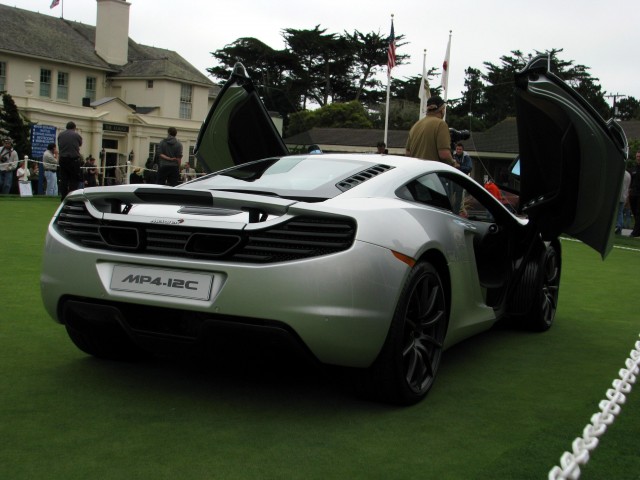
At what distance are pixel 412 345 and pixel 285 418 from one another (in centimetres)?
75

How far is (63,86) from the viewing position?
164ft

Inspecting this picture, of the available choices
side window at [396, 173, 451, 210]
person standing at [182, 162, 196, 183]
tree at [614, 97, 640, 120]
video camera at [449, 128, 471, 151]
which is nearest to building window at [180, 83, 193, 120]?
person standing at [182, 162, 196, 183]

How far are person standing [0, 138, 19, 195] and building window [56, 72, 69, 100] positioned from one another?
1202 inches

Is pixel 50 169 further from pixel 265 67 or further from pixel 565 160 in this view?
pixel 265 67

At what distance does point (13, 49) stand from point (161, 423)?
4764 cm

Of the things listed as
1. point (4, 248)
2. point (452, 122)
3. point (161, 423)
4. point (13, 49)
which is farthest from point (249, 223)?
point (452, 122)

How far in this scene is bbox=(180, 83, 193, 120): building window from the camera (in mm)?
54281

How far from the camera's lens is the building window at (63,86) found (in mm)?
49719

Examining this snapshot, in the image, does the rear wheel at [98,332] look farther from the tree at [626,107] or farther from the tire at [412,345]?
the tree at [626,107]

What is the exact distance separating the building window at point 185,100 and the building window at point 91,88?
563cm

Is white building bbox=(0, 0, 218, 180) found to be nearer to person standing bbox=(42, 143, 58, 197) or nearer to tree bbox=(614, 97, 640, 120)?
person standing bbox=(42, 143, 58, 197)

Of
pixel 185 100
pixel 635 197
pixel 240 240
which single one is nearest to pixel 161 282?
pixel 240 240

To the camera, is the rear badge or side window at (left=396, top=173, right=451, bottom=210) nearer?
the rear badge

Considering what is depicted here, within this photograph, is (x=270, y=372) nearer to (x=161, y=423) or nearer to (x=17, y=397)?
(x=161, y=423)
